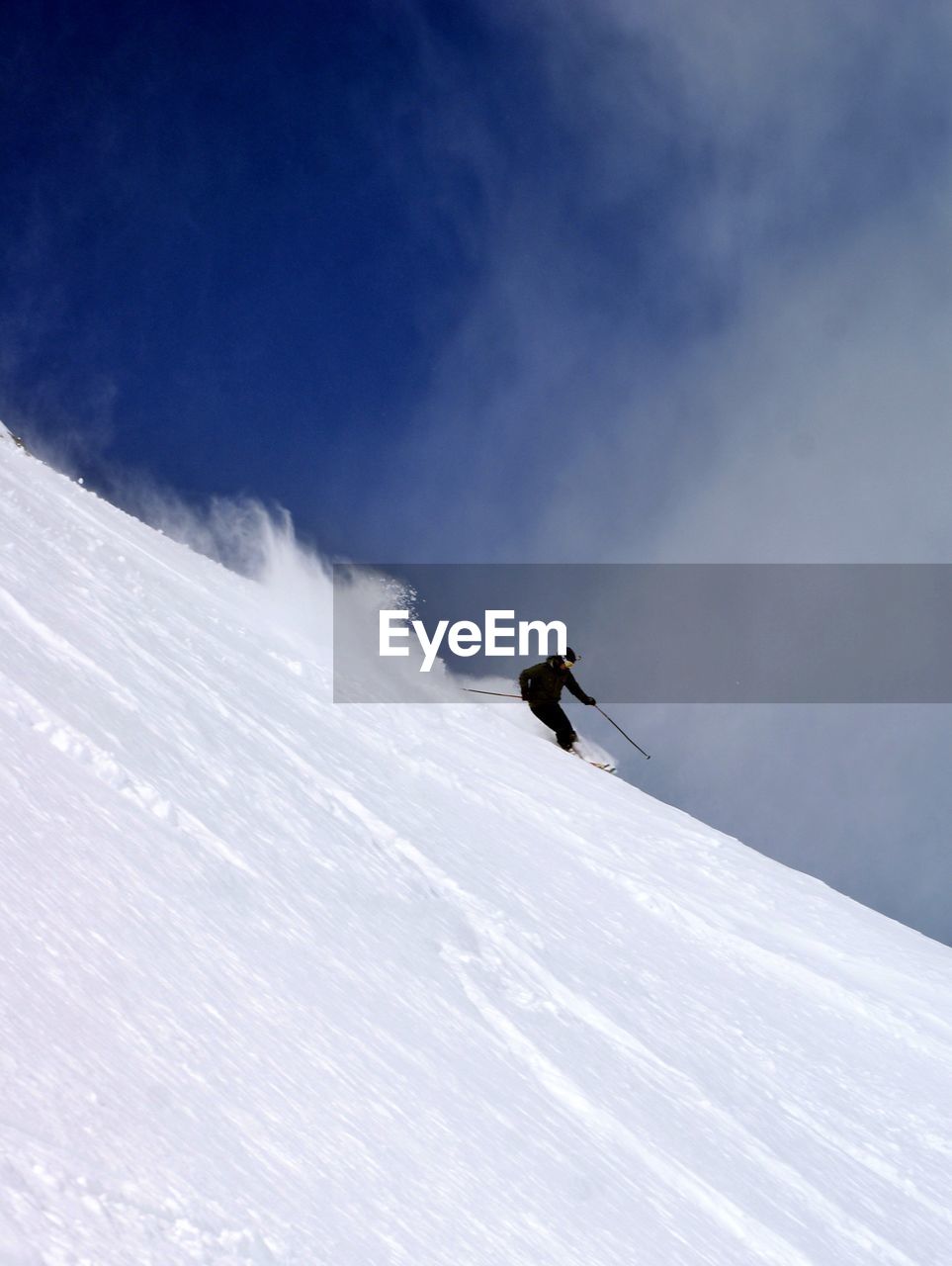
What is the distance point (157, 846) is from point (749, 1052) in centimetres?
394

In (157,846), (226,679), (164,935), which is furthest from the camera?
(226,679)

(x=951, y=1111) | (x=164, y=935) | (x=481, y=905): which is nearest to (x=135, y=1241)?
(x=164, y=935)

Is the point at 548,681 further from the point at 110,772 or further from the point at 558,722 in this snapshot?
the point at 110,772

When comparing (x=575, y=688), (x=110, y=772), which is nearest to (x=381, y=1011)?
(x=110, y=772)

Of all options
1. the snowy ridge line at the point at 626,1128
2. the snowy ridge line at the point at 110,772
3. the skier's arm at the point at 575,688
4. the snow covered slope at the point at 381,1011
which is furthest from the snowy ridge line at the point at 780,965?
the skier's arm at the point at 575,688

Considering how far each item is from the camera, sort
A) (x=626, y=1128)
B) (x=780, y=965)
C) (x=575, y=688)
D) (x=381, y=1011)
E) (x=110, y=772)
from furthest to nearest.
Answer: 1. (x=575, y=688)
2. (x=780, y=965)
3. (x=110, y=772)
4. (x=626, y=1128)
5. (x=381, y=1011)

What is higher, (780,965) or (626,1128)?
(780,965)

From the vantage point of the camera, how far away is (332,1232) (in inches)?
112

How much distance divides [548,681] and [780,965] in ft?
22.0

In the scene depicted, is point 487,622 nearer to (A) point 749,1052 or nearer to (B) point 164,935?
(A) point 749,1052

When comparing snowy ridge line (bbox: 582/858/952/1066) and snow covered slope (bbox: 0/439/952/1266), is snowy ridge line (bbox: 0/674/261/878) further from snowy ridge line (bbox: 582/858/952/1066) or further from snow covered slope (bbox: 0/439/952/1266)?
snowy ridge line (bbox: 582/858/952/1066)

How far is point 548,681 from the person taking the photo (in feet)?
46.2

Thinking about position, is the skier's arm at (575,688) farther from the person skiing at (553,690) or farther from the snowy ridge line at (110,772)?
the snowy ridge line at (110,772)

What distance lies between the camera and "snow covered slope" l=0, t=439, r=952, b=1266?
2.86 m
